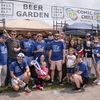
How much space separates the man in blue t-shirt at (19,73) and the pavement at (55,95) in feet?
0.82

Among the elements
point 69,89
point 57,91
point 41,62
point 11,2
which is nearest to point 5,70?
point 41,62

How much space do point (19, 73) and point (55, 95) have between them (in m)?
1.43

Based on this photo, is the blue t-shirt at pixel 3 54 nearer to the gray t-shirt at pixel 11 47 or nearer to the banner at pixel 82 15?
the gray t-shirt at pixel 11 47

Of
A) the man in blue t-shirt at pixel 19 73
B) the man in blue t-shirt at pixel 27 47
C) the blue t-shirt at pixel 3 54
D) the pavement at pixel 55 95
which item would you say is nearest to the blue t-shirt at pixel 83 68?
the pavement at pixel 55 95

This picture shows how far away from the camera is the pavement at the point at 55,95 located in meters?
3.19

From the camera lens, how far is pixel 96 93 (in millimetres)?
3516

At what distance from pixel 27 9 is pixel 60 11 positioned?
1565mm

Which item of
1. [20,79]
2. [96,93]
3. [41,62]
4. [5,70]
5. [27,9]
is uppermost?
[27,9]

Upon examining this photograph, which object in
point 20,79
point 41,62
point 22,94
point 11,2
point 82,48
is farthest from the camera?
point 82,48

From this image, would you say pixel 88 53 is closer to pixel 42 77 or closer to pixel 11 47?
pixel 42 77

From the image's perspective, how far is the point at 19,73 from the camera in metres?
3.66

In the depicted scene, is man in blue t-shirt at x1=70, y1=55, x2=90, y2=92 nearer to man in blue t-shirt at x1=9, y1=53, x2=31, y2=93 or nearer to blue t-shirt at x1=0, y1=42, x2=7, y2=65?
man in blue t-shirt at x1=9, y1=53, x2=31, y2=93

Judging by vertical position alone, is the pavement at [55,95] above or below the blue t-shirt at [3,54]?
below

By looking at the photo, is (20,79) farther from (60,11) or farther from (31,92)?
(60,11)
